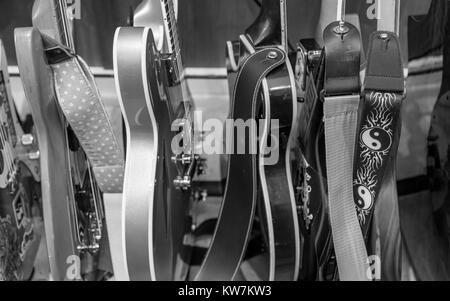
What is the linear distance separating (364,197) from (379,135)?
0.10 metres

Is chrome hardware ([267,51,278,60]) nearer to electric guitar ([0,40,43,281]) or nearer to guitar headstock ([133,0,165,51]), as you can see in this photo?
guitar headstock ([133,0,165,51])

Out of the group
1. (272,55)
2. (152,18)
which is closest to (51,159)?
(152,18)

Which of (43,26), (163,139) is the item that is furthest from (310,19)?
(43,26)

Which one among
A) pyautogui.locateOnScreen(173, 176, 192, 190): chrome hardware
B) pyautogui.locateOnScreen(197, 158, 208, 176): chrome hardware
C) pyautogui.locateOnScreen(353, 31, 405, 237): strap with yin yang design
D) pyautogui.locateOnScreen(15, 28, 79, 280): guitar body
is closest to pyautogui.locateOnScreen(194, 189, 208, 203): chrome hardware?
pyautogui.locateOnScreen(197, 158, 208, 176): chrome hardware

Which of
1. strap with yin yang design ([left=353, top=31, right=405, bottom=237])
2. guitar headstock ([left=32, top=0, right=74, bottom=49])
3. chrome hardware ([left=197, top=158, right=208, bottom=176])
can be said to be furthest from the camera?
chrome hardware ([left=197, top=158, right=208, bottom=176])

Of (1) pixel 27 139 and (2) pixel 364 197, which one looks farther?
(1) pixel 27 139

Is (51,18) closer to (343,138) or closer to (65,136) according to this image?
(65,136)

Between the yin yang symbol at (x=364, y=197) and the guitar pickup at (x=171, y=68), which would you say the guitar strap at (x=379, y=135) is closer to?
the yin yang symbol at (x=364, y=197)

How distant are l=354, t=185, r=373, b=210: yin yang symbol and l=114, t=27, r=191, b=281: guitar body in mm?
303

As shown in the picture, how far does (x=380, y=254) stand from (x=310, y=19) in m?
0.43

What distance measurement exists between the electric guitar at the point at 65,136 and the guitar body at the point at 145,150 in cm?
6

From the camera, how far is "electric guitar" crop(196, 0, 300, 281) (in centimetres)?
83

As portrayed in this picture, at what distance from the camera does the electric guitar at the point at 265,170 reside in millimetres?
828

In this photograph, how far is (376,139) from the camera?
0.74 meters
